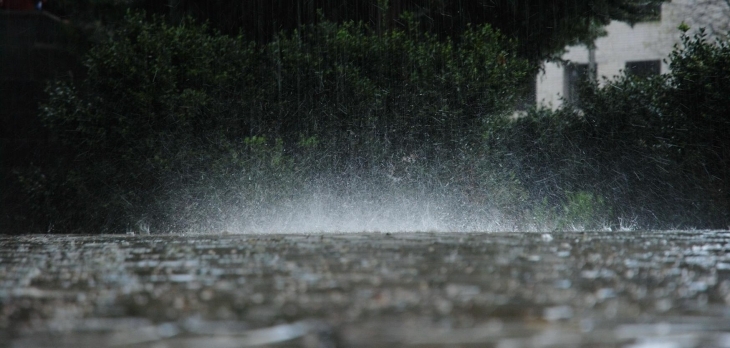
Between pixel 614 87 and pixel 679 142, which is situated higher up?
pixel 614 87

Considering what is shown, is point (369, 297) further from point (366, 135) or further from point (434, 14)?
point (434, 14)

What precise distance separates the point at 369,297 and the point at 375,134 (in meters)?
8.83

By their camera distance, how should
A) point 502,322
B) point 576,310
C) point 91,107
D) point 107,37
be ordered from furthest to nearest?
1. point 107,37
2. point 91,107
3. point 576,310
4. point 502,322

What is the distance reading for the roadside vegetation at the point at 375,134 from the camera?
1275 centimetres

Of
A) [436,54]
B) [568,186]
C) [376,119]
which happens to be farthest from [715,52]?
[376,119]

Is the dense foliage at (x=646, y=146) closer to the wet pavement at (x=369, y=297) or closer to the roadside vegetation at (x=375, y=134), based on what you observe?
the roadside vegetation at (x=375, y=134)

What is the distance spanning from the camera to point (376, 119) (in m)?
12.8

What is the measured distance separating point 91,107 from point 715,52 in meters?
8.53

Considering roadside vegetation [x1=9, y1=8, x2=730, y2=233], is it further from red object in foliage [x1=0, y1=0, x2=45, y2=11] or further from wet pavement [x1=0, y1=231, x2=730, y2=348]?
red object in foliage [x1=0, y1=0, x2=45, y2=11]

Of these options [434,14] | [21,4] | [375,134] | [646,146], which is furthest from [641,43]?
[375,134]

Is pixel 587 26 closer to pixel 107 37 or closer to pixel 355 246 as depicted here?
pixel 107 37

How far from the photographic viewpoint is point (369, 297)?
13.3ft

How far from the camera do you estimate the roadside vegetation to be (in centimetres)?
1275

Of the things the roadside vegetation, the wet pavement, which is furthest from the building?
the wet pavement
